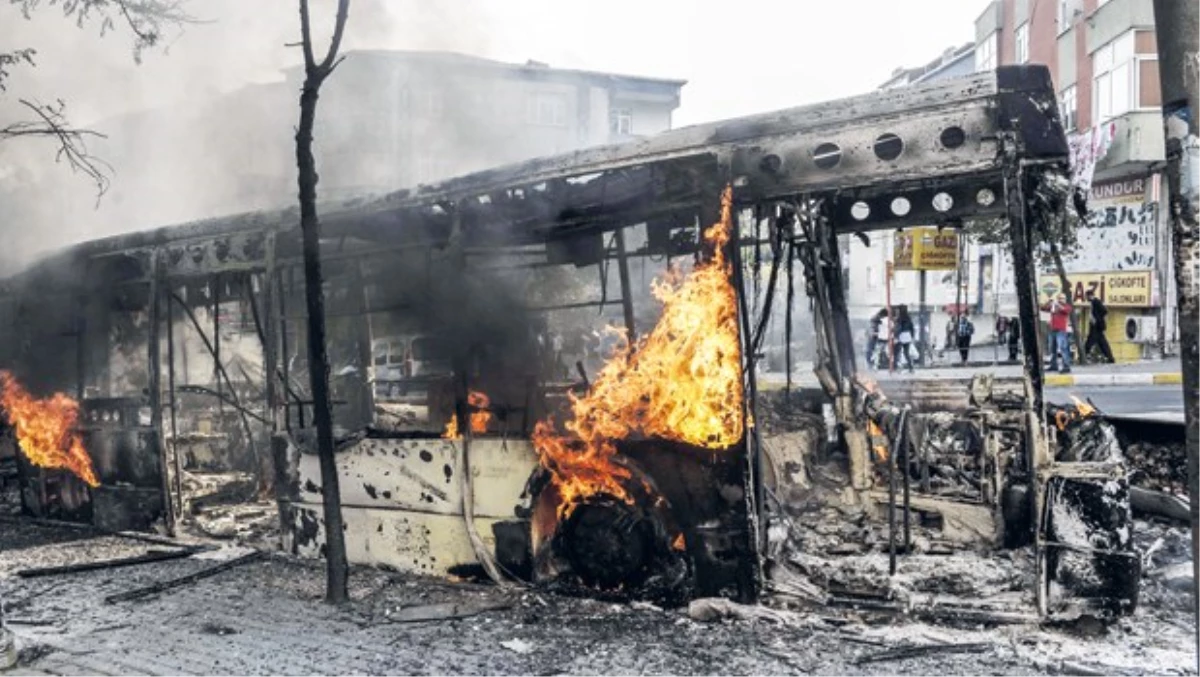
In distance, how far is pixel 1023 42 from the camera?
30484 mm

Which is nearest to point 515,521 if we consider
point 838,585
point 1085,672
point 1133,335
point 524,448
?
point 524,448

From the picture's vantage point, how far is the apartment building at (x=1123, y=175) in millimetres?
21297

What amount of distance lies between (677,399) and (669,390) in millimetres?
100

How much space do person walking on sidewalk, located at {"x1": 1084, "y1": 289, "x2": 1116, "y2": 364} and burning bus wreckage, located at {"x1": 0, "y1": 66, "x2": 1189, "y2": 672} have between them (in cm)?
1321

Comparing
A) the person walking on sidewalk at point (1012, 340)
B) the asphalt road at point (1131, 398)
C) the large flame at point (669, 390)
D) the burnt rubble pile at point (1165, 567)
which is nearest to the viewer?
the burnt rubble pile at point (1165, 567)

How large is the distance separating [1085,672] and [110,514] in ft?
33.8

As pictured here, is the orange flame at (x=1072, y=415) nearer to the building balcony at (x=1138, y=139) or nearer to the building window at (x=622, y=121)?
the building balcony at (x=1138, y=139)

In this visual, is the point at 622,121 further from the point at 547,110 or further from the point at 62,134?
the point at 62,134

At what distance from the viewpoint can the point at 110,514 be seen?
402 inches

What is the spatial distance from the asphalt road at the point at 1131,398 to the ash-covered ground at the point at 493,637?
679 cm

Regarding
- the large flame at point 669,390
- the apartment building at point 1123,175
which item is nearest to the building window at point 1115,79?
the apartment building at point 1123,175

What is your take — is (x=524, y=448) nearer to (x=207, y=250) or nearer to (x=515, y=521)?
(x=515, y=521)

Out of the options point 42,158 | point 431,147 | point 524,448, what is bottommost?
point 524,448

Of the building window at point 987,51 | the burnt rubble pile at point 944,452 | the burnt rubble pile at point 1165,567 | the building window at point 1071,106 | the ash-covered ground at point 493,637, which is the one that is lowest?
the ash-covered ground at point 493,637
